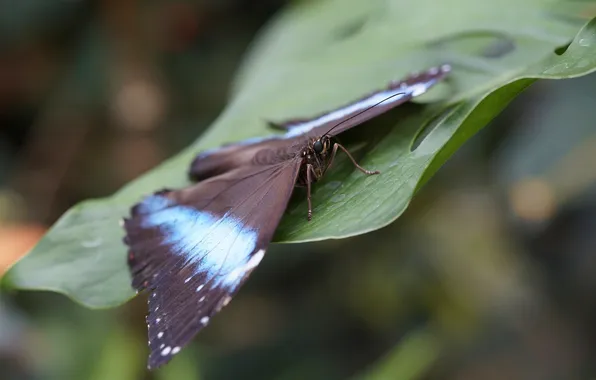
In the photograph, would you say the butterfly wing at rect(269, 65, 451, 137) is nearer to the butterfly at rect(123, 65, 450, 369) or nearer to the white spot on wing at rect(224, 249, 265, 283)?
the butterfly at rect(123, 65, 450, 369)

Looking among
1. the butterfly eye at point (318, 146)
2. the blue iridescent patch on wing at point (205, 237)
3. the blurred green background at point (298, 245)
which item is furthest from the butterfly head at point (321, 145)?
the blurred green background at point (298, 245)

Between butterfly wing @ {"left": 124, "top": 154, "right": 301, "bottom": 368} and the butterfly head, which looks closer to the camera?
butterfly wing @ {"left": 124, "top": 154, "right": 301, "bottom": 368}

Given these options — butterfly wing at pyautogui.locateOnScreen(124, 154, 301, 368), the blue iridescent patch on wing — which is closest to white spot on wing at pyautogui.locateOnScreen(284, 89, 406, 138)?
butterfly wing at pyautogui.locateOnScreen(124, 154, 301, 368)

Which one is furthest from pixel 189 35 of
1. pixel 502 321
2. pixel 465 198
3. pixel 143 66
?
pixel 502 321

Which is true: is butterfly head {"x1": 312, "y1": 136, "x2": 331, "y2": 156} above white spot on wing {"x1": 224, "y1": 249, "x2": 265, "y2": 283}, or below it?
below

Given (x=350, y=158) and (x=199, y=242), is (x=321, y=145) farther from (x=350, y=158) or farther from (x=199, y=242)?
(x=199, y=242)
